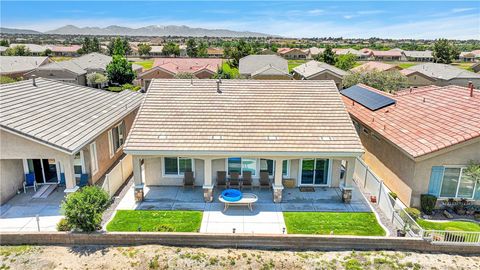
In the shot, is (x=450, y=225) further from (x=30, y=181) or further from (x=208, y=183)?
(x=30, y=181)

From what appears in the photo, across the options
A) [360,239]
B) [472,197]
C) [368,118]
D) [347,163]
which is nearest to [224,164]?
[347,163]

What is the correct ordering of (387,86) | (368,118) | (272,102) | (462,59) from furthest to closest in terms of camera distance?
(462,59) < (387,86) < (368,118) < (272,102)

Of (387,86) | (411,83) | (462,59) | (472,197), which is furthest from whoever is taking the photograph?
(462,59)

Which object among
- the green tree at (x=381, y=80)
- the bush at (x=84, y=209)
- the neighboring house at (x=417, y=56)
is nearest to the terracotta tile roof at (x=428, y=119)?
the bush at (x=84, y=209)

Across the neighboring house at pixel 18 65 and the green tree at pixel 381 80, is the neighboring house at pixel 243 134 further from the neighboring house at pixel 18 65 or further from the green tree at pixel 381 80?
the neighboring house at pixel 18 65

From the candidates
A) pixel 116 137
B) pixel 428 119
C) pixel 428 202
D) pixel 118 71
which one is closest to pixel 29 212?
pixel 116 137

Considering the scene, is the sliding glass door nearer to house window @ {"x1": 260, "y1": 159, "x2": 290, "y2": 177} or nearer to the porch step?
house window @ {"x1": 260, "y1": 159, "x2": 290, "y2": 177}

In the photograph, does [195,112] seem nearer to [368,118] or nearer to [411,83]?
[368,118]
